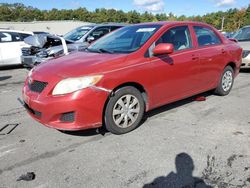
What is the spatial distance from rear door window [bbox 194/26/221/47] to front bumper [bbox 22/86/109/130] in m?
2.55

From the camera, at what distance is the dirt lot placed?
3.06 meters

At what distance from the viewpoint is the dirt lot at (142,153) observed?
10.1 ft

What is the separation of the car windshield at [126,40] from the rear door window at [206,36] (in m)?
1.02

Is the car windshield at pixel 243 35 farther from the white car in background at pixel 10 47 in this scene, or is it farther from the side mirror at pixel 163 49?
the white car in background at pixel 10 47

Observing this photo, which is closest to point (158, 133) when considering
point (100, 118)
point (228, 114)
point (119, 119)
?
point (119, 119)

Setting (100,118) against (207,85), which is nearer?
(100,118)

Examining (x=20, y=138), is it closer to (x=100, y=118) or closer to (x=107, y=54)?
(x=100, y=118)

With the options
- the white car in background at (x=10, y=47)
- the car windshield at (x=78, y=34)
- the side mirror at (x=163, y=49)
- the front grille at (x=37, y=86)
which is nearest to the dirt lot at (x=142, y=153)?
the front grille at (x=37, y=86)

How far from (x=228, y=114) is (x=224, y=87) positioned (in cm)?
131

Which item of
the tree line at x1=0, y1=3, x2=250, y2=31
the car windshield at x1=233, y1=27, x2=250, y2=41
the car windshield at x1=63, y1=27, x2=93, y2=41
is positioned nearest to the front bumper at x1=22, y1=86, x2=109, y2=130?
the car windshield at x1=63, y1=27, x2=93, y2=41

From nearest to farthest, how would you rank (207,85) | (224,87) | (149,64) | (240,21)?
1. (149,64)
2. (207,85)
3. (224,87)
4. (240,21)

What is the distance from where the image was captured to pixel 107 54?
4430 mm

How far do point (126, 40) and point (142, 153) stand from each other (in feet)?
6.85

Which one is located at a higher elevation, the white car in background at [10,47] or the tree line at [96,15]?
the tree line at [96,15]
